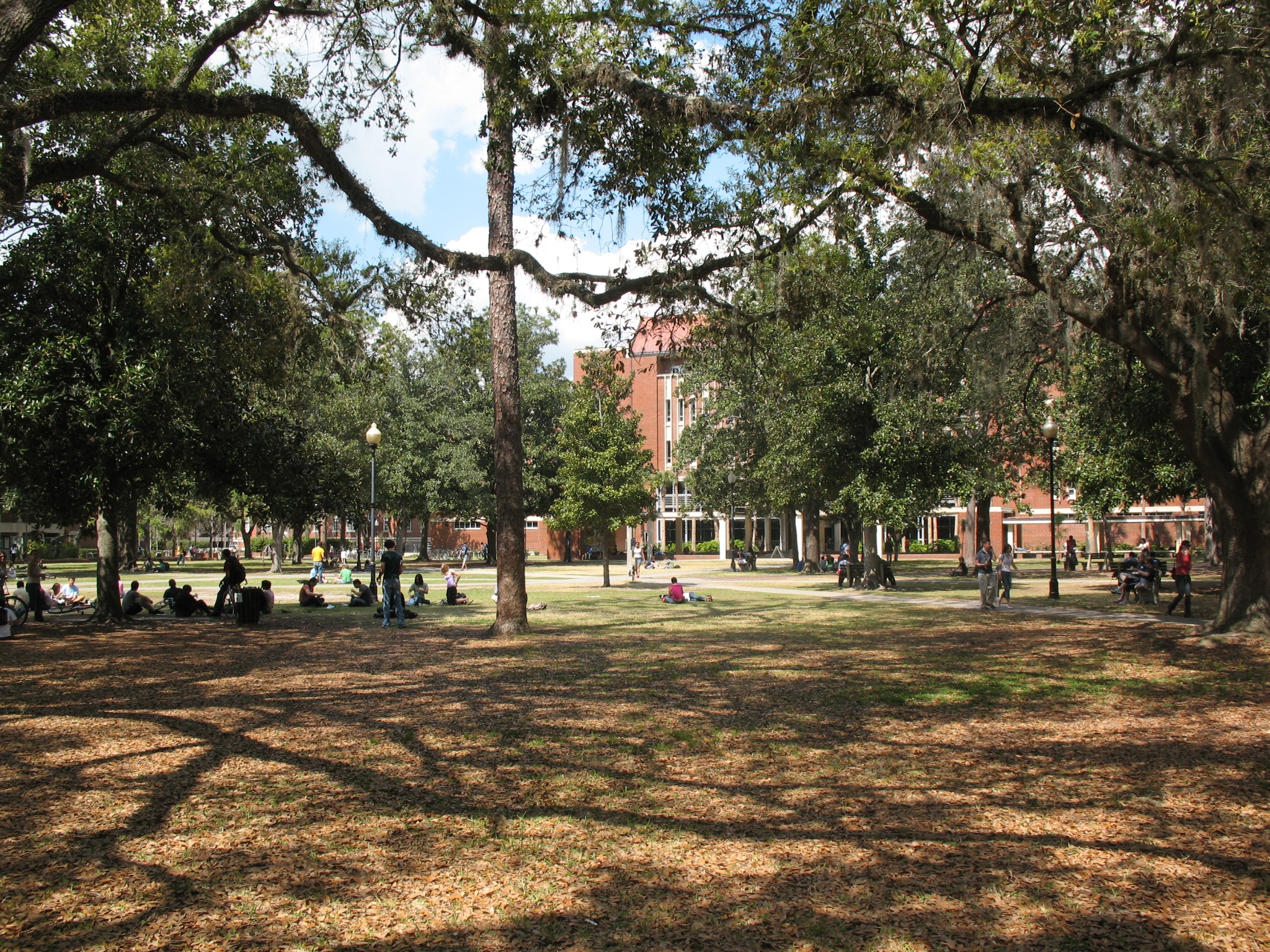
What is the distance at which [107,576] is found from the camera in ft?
60.3

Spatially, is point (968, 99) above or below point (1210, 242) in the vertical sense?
above

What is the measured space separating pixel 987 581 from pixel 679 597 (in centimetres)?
796

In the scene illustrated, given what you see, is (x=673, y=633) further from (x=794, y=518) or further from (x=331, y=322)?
(x=794, y=518)

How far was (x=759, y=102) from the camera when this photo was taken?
34.1ft

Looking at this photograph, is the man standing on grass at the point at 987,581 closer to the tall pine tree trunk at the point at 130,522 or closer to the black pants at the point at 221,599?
the black pants at the point at 221,599

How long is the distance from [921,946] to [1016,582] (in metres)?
32.1

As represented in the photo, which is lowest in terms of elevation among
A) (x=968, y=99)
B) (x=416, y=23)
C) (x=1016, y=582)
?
(x=1016, y=582)

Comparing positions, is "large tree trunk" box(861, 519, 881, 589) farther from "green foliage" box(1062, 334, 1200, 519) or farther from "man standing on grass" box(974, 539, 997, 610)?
"man standing on grass" box(974, 539, 997, 610)

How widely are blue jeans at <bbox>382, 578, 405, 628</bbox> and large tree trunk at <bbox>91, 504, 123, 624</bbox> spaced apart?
5758 mm

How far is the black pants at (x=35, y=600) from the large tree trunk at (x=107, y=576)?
→ 131 centimetres

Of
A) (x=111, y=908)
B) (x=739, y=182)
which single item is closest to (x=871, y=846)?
(x=111, y=908)

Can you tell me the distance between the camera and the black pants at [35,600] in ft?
62.1

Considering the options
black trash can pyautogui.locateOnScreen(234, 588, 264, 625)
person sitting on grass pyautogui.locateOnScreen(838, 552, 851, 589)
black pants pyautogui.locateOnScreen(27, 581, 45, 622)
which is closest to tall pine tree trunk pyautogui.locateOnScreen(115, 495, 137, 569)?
black pants pyautogui.locateOnScreen(27, 581, 45, 622)

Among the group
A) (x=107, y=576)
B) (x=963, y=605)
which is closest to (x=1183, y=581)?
(x=963, y=605)
